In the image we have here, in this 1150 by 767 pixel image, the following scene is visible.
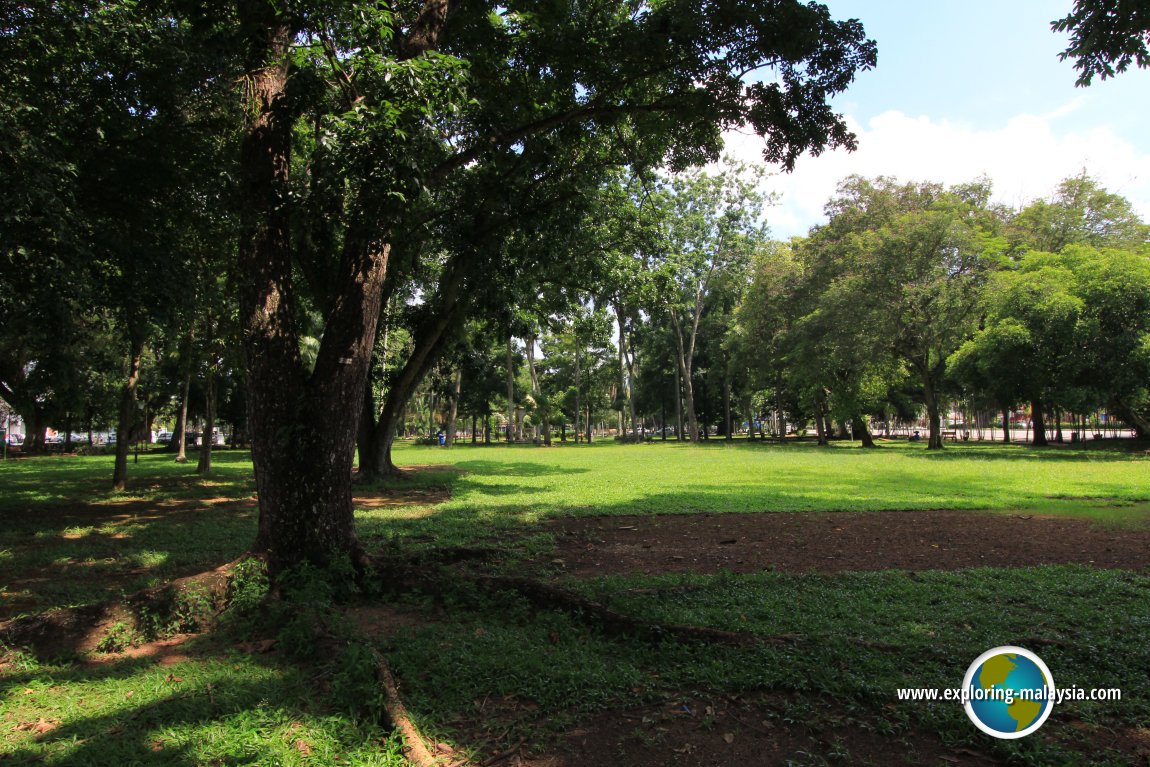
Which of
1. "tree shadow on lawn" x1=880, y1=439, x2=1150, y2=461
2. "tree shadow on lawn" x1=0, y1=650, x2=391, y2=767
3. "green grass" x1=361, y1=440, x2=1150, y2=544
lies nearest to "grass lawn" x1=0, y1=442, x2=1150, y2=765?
"tree shadow on lawn" x1=0, y1=650, x2=391, y2=767

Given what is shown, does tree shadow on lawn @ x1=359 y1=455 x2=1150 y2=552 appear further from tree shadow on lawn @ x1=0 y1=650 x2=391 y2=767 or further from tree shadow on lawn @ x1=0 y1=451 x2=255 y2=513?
tree shadow on lawn @ x1=0 y1=451 x2=255 y2=513

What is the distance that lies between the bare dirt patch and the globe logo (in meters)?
2.74

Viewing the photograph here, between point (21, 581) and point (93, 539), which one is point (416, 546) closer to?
point (21, 581)

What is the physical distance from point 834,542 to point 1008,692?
15.0 feet

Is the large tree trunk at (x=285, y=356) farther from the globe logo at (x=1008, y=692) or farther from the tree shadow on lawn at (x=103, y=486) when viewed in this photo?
the tree shadow on lawn at (x=103, y=486)

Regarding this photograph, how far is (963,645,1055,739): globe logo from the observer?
3027 mm

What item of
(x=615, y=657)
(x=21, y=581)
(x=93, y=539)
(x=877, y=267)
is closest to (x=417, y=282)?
(x=93, y=539)

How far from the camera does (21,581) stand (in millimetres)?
6000

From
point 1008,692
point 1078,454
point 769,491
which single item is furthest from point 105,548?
point 1078,454

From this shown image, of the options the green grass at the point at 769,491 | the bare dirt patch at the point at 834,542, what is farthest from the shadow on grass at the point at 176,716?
the green grass at the point at 769,491

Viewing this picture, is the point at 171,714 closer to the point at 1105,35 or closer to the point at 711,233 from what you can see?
the point at 1105,35

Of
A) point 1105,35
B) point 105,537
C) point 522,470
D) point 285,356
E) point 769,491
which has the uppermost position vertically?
point 1105,35

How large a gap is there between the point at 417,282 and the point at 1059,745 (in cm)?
1632

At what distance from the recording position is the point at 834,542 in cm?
772
